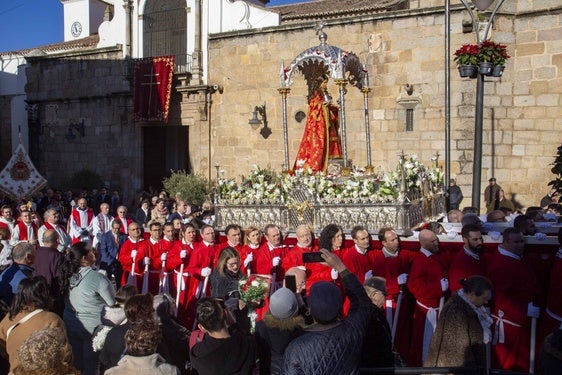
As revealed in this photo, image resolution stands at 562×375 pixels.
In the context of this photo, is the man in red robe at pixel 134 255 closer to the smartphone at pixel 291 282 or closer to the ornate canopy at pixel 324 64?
the smartphone at pixel 291 282

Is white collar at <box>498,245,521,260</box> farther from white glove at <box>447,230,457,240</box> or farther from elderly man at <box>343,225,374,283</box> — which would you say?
elderly man at <box>343,225,374,283</box>

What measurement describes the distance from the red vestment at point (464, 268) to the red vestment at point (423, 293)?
0.43ft

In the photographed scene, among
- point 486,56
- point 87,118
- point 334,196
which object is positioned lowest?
point 334,196

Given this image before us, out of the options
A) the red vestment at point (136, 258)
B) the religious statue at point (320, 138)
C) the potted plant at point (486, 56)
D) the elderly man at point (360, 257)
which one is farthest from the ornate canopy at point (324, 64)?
the elderly man at point (360, 257)

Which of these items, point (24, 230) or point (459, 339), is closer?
point (459, 339)

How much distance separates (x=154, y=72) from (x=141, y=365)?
676 inches

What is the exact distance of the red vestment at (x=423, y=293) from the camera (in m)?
6.75

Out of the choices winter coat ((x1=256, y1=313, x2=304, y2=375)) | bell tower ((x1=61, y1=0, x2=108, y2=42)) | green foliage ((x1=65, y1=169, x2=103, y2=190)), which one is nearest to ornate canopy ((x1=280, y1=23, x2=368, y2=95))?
winter coat ((x1=256, y1=313, x2=304, y2=375))

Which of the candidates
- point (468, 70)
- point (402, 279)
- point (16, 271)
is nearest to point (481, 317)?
point (402, 279)

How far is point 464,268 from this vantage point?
21.9 ft

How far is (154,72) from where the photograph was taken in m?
20.0

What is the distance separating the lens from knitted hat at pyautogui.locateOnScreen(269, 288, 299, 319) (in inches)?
176

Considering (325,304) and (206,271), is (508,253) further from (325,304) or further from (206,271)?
(206,271)

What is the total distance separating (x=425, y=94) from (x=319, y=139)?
4.80m
